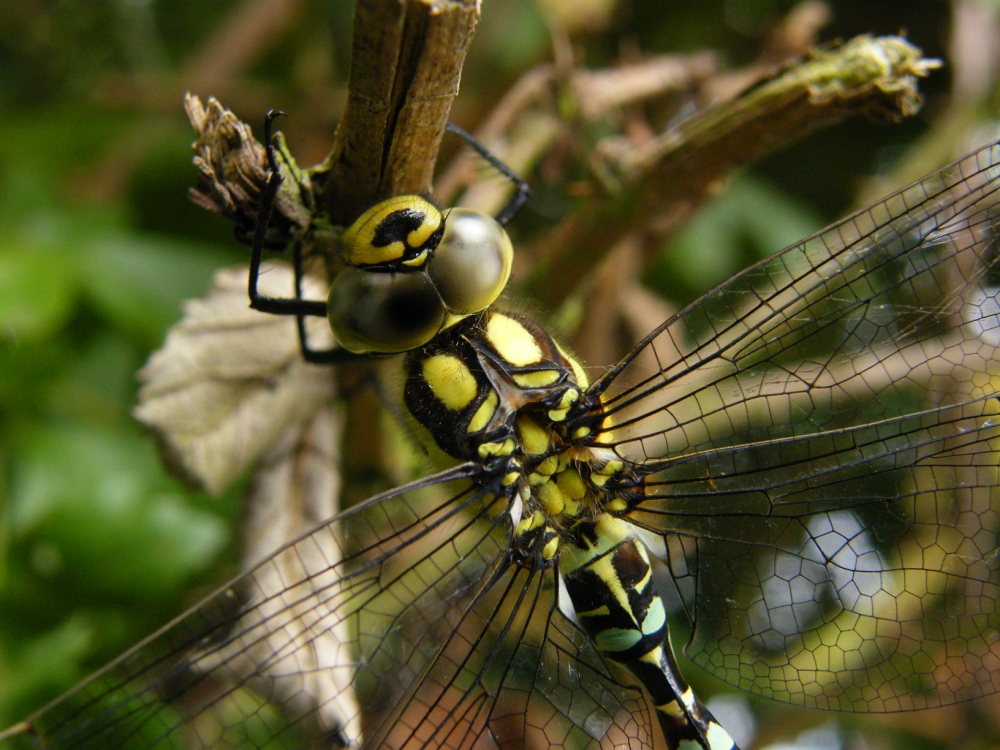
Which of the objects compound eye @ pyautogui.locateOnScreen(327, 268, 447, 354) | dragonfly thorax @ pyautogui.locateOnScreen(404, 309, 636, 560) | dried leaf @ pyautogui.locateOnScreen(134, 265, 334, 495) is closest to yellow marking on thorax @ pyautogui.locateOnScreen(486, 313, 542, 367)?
dragonfly thorax @ pyautogui.locateOnScreen(404, 309, 636, 560)

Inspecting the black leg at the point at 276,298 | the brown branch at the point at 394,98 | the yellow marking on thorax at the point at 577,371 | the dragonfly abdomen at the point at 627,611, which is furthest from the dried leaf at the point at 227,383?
the dragonfly abdomen at the point at 627,611

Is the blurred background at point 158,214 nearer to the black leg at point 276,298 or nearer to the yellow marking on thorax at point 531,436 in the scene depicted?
the black leg at point 276,298

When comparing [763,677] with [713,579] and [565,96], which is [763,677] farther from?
[565,96]

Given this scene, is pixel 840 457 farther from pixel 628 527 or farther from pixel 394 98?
pixel 394 98

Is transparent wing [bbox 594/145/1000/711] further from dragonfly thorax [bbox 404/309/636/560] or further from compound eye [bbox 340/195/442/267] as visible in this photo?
compound eye [bbox 340/195/442/267]

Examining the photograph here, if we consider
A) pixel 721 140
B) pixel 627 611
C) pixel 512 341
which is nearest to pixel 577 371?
pixel 512 341

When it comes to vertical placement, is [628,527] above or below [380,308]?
A: below
